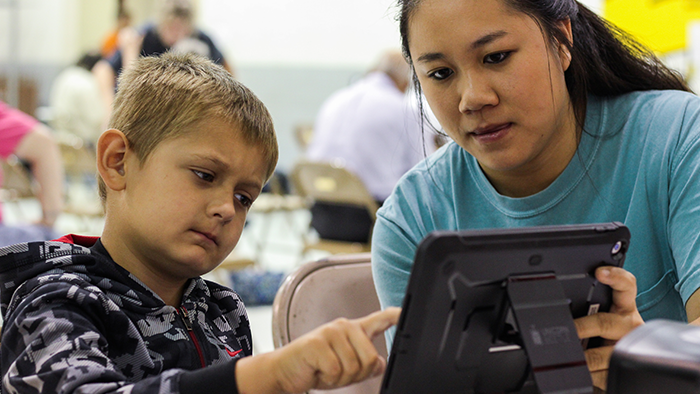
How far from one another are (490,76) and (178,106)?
45 centimetres

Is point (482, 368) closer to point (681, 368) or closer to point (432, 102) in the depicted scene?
point (681, 368)

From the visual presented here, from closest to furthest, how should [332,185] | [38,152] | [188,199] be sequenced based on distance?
[188,199] → [38,152] → [332,185]

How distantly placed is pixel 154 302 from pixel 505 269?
49 centimetres

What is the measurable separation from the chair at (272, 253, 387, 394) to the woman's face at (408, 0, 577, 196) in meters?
0.32

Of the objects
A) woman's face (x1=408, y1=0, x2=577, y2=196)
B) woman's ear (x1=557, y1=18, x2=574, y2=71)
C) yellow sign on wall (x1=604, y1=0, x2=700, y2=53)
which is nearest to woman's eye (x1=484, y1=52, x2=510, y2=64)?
woman's face (x1=408, y1=0, x2=577, y2=196)

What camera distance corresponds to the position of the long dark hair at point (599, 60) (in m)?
1.16

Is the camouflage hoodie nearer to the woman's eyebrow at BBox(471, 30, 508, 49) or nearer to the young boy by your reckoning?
the young boy

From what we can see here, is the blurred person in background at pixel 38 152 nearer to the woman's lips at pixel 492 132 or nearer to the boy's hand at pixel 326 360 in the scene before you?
the woman's lips at pixel 492 132

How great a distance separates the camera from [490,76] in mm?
1005

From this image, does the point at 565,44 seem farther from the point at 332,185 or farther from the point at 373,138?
the point at 373,138

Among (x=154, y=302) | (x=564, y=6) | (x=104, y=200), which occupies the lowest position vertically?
(x=154, y=302)

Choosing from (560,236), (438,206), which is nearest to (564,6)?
(438,206)

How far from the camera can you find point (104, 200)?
95 cm

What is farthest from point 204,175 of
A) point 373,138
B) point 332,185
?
point 373,138
